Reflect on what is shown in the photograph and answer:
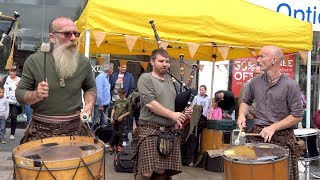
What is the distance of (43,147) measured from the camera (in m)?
3.20

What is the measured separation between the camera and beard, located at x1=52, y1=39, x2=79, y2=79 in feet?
11.6

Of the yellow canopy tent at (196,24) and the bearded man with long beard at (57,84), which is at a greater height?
the yellow canopy tent at (196,24)

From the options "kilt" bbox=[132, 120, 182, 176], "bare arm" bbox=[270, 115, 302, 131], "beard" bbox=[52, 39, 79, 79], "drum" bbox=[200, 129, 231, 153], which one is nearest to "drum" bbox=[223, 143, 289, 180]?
"bare arm" bbox=[270, 115, 302, 131]

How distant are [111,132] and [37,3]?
16.4 feet

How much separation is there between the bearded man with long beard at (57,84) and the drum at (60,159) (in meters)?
0.32

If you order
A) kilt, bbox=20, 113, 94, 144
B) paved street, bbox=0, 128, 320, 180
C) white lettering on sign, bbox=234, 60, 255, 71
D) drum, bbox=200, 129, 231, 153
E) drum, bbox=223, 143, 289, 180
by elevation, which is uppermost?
white lettering on sign, bbox=234, 60, 255, 71

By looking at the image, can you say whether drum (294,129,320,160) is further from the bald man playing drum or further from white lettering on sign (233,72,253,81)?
white lettering on sign (233,72,253,81)

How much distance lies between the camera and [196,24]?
6.31 meters

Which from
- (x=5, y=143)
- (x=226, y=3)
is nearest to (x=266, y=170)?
(x=226, y=3)

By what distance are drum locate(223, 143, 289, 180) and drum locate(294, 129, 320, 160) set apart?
1.90m

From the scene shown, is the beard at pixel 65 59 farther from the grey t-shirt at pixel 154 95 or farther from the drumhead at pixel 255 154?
the drumhead at pixel 255 154

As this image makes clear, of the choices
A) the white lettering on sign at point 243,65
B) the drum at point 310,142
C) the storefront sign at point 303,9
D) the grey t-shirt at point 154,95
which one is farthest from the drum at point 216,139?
the white lettering on sign at point 243,65

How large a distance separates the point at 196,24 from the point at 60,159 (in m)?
3.88

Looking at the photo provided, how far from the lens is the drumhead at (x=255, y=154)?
143 inches
